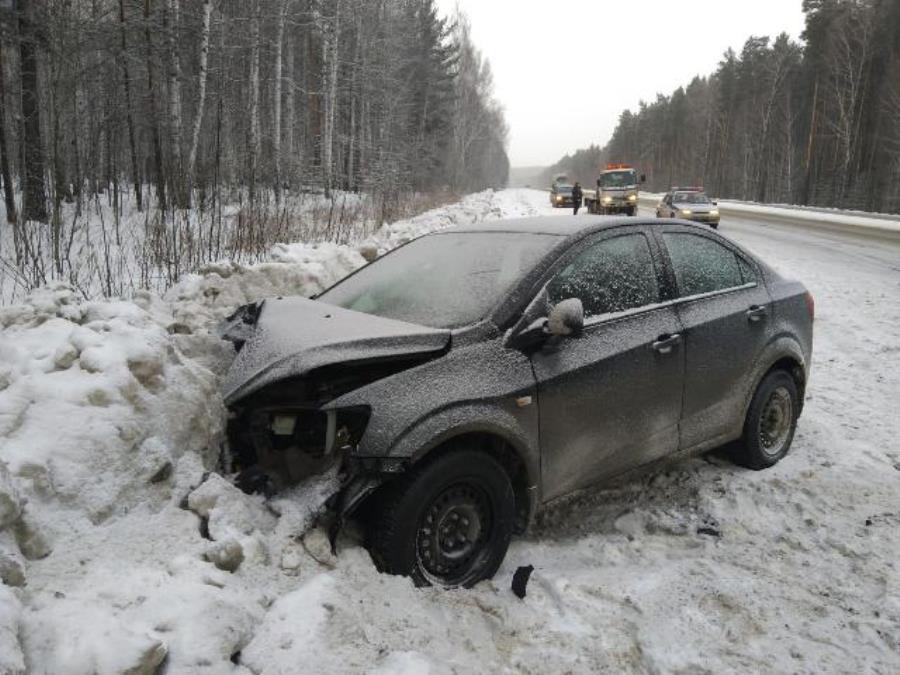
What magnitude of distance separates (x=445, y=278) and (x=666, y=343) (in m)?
1.30

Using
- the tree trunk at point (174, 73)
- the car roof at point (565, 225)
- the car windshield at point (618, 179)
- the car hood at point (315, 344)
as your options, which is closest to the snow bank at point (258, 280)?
the car hood at point (315, 344)

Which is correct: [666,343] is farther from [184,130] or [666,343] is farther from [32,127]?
[184,130]

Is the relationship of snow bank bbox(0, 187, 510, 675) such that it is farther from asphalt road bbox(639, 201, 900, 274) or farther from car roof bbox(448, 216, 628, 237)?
asphalt road bbox(639, 201, 900, 274)

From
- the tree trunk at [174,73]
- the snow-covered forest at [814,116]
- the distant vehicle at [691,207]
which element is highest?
the snow-covered forest at [814,116]

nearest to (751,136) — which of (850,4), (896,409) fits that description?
(850,4)

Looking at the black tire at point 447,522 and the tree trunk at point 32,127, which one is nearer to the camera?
the black tire at point 447,522

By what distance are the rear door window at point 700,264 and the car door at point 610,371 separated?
0.68ft

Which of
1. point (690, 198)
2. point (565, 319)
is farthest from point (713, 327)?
point (690, 198)

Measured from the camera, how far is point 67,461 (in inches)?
90.7

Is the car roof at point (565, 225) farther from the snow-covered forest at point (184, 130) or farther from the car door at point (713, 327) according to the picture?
the snow-covered forest at point (184, 130)

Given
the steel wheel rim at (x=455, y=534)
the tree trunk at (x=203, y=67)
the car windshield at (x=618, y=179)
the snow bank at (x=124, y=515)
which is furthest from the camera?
the car windshield at (x=618, y=179)

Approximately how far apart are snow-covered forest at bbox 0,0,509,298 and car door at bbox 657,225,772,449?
5.14m

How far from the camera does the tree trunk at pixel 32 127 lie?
11289mm

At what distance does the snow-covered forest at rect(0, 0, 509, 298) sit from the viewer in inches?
269
